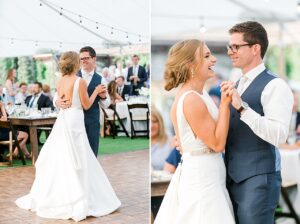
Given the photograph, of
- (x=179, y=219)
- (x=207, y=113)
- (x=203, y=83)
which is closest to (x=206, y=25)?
(x=203, y=83)

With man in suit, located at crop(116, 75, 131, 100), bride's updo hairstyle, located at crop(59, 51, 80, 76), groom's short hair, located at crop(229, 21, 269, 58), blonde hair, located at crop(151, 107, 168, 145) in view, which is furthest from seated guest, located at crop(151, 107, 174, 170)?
bride's updo hairstyle, located at crop(59, 51, 80, 76)

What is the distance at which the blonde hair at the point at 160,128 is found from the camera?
293 centimetres

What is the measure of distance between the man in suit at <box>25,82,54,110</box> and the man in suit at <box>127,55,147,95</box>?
36.4 inches

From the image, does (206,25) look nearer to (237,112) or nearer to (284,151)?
(237,112)

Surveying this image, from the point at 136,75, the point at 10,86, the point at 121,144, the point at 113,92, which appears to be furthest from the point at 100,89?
the point at 10,86

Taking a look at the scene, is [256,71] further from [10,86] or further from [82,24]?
[10,86]

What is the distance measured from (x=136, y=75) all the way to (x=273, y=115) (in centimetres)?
266

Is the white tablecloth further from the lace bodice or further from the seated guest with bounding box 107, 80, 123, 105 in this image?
the seated guest with bounding box 107, 80, 123, 105

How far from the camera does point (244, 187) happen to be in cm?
257

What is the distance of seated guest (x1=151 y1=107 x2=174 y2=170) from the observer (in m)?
2.94

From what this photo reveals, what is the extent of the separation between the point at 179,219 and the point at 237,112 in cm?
61

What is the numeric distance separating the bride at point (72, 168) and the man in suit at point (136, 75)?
309mm

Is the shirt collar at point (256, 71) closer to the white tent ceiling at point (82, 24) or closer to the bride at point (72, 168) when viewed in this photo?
the white tent ceiling at point (82, 24)

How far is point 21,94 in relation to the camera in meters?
5.88
